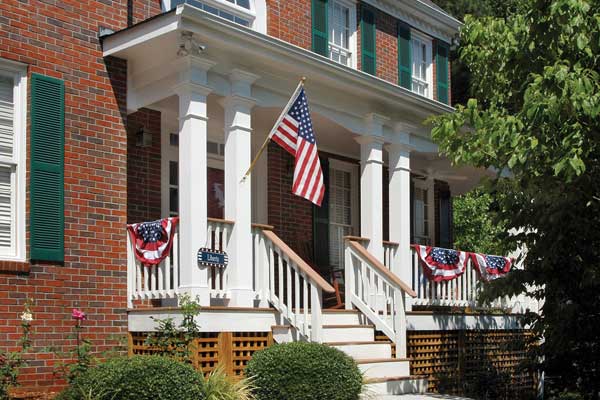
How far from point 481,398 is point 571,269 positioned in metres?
3.80

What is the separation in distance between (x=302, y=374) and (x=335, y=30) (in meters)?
7.87

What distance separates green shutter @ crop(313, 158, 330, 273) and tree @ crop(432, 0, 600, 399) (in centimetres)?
425

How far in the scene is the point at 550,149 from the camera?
9539 millimetres

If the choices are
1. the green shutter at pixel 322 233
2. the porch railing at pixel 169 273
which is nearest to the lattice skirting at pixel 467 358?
the green shutter at pixel 322 233

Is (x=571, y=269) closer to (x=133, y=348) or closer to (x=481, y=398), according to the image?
(x=481, y=398)

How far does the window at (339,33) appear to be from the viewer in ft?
49.9

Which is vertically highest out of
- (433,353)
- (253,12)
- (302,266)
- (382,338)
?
(253,12)

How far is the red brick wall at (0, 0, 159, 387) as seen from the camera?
9.66 metres

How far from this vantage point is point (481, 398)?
13.7 metres

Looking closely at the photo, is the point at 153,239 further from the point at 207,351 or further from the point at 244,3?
the point at 244,3

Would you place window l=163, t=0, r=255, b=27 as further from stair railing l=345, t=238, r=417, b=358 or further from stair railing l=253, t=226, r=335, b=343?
stair railing l=345, t=238, r=417, b=358

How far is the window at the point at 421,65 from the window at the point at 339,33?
7.85ft

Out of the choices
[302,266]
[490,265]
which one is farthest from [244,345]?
[490,265]

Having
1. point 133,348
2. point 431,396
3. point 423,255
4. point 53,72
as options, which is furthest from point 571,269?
point 53,72
